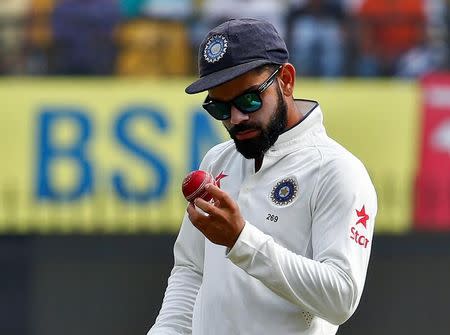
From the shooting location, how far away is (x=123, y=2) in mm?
9336

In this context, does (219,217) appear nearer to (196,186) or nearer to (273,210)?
(196,186)

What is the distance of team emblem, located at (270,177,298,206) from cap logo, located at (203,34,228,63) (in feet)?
1.16

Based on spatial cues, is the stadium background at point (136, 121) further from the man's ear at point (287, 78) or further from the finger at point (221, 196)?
the finger at point (221, 196)

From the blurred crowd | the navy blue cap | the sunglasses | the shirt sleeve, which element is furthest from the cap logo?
the blurred crowd

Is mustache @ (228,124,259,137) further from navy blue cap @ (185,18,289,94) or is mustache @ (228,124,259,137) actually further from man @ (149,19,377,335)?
navy blue cap @ (185,18,289,94)

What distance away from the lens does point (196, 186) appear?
3.04 meters

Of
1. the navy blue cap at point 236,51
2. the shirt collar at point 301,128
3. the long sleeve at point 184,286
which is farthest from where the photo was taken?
the long sleeve at point 184,286

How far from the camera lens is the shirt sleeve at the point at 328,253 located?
3.05 m

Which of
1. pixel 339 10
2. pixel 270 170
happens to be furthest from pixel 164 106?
pixel 270 170

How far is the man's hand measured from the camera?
9.78ft

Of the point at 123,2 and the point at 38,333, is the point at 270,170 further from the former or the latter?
the point at 38,333

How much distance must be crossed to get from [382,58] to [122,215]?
2.19m

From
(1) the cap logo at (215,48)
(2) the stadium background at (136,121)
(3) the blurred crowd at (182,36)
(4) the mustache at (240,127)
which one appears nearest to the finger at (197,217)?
(4) the mustache at (240,127)

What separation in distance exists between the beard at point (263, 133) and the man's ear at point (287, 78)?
2 cm
